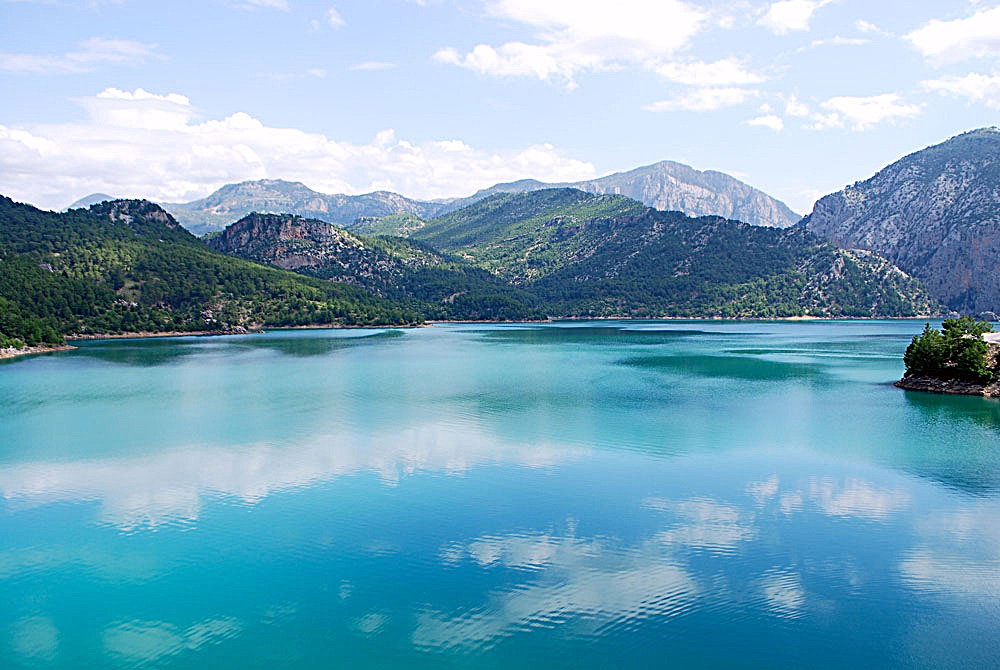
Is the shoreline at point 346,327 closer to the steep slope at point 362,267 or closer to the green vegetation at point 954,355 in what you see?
the green vegetation at point 954,355

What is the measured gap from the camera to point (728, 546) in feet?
59.1

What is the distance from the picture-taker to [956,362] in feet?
144

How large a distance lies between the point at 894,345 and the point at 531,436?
7200 cm

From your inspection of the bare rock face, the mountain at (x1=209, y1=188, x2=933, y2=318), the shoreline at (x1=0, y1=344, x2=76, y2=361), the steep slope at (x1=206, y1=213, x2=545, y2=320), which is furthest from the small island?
the bare rock face

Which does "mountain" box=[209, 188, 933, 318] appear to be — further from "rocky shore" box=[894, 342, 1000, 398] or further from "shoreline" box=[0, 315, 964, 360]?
"rocky shore" box=[894, 342, 1000, 398]

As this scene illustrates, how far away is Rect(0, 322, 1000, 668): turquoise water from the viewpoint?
13.5m

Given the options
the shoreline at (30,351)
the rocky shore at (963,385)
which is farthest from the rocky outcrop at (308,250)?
the rocky shore at (963,385)

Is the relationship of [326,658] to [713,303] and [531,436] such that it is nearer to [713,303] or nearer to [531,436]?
[531,436]

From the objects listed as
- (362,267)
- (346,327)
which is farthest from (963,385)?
(362,267)

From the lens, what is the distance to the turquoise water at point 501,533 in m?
13.5

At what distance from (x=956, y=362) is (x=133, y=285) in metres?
108

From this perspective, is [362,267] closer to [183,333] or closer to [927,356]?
[183,333]

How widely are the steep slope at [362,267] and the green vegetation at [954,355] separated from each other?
122 m

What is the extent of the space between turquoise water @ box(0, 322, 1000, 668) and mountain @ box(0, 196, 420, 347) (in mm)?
62710
